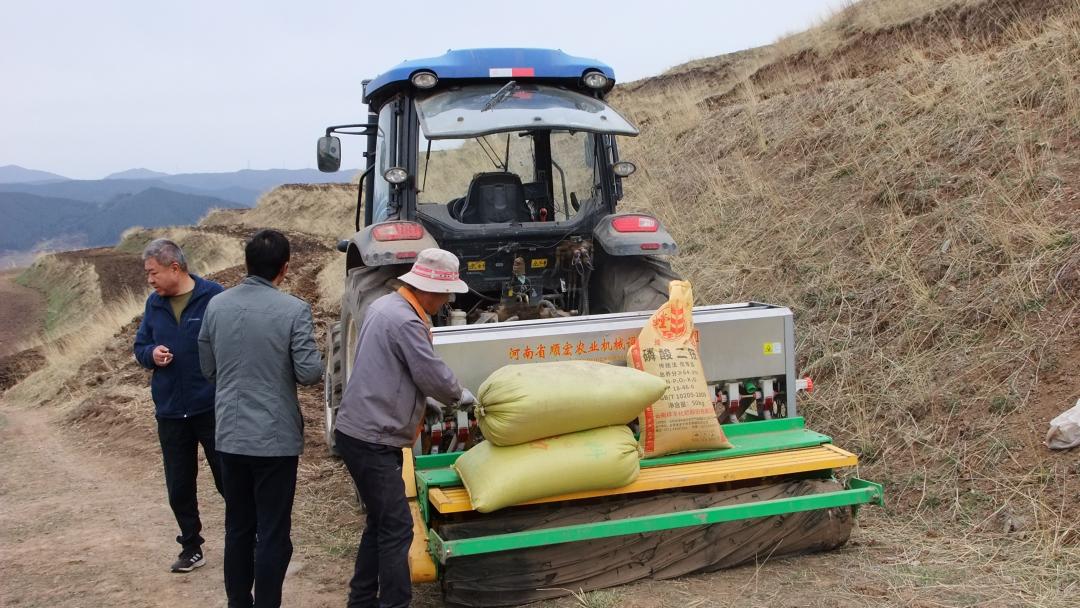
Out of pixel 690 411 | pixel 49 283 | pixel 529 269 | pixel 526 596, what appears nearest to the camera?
pixel 526 596

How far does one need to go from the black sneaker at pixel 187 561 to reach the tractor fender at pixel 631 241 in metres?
2.62

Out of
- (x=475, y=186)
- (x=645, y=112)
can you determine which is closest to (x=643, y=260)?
(x=475, y=186)

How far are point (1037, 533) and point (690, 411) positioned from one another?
5.39 ft

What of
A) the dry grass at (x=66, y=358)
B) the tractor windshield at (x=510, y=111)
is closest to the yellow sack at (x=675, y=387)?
the tractor windshield at (x=510, y=111)

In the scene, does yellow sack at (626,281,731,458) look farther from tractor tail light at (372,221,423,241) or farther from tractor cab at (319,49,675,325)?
tractor tail light at (372,221,423,241)

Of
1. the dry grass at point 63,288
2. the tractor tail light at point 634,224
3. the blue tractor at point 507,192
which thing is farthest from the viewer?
the dry grass at point 63,288

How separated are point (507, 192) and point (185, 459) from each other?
231 centimetres

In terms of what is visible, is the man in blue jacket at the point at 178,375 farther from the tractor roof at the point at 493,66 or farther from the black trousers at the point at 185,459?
the tractor roof at the point at 493,66

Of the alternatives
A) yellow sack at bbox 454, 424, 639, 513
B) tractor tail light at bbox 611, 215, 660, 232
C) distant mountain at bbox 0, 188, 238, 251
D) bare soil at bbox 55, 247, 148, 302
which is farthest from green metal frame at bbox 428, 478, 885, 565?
distant mountain at bbox 0, 188, 238, 251

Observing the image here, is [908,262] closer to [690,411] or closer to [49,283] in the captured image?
[690,411]

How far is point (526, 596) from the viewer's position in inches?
159

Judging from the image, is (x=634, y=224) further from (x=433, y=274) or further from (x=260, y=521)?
(x=260, y=521)

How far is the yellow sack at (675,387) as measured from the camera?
14.3 feet

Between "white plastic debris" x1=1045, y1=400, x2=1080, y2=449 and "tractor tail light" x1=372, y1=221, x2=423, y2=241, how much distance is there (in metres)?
3.30
